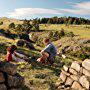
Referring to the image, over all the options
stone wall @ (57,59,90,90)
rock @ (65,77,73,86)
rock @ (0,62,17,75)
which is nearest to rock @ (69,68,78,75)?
stone wall @ (57,59,90,90)

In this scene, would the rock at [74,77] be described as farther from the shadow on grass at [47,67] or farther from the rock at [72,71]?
the shadow on grass at [47,67]

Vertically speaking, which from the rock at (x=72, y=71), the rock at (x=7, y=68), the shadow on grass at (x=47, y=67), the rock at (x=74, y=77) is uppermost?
the rock at (x=7, y=68)

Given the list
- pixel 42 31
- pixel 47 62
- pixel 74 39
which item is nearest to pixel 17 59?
pixel 47 62

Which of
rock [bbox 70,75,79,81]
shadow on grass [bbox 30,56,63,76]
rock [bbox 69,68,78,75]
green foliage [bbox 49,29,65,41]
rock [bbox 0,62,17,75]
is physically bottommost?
green foliage [bbox 49,29,65,41]

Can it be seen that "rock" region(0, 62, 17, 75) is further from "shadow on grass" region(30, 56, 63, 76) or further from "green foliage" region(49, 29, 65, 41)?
"green foliage" region(49, 29, 65, 41)

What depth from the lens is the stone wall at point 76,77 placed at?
17125 millimetres

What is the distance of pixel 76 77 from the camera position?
17.9m

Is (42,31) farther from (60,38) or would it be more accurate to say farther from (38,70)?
(38,70)

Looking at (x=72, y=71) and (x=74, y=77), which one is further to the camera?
(x=72, y=71)

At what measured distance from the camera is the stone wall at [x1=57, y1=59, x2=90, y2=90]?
17125mm

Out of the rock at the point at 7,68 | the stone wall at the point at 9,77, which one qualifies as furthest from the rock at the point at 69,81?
the rock at the point at 7,68

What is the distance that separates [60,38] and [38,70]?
40.3 metres

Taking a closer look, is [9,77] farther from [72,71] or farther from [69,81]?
[72,71]

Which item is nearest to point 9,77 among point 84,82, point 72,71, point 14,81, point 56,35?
point 14,81
